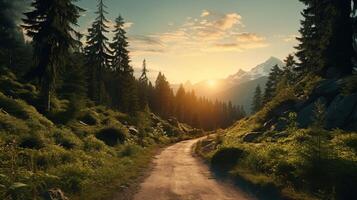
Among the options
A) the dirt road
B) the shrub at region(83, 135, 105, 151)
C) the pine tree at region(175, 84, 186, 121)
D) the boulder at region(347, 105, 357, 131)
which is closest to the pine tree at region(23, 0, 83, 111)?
the shrub at region(83, 135, 105, 151)

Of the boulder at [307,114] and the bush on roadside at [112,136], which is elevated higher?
the boulder at [307,114]

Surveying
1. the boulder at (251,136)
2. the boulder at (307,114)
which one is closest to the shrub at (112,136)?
the boulder at (251,136)

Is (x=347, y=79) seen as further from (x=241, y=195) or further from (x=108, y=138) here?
(x=108, y=138)

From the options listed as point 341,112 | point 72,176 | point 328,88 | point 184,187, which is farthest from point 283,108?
point 72,176

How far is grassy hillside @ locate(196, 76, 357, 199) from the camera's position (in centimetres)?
1433

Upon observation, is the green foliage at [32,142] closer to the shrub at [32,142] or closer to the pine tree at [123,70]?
the shrub at [32,142]

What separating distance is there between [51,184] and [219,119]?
162301 mm

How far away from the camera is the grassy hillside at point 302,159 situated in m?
14.3

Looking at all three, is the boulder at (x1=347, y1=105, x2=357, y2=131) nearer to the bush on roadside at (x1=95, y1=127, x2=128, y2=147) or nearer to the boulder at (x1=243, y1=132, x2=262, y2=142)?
the boulder at (x1=243, y1=132, x2=262, y2=142)

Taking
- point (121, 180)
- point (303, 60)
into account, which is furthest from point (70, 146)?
point (303, 60)

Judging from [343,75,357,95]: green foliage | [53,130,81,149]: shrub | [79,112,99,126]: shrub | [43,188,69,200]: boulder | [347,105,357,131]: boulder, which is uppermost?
[343,75,357,95]: green foliage

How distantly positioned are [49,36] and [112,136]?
10908 mm

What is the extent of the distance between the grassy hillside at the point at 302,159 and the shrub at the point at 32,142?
36.6ft

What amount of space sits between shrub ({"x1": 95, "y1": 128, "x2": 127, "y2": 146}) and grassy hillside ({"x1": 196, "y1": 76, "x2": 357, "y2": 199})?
10.4m
